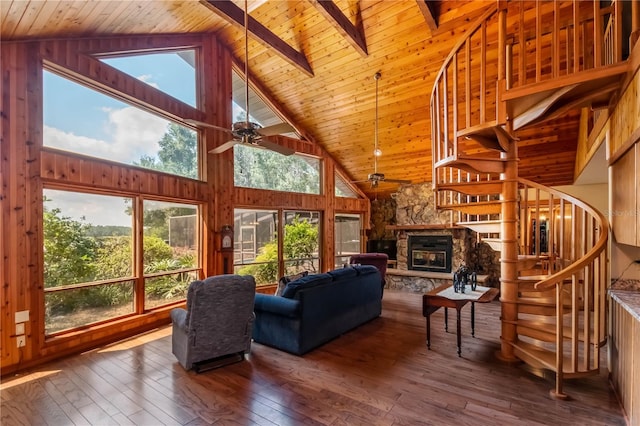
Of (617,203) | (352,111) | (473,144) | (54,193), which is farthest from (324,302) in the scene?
(473,144)

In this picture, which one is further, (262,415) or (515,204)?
(515,204)

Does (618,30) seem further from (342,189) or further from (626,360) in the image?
(342,189)

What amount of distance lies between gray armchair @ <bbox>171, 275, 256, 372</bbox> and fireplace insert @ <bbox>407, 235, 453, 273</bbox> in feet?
17.9

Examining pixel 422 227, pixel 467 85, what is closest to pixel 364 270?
pixel 467 85

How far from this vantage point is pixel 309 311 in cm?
364

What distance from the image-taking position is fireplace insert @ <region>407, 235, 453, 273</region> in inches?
290

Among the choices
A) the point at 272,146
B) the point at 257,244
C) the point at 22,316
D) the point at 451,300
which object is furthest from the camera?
the point at 257,244

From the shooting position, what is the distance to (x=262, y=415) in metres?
2.45

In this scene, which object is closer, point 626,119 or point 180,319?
point 626,119

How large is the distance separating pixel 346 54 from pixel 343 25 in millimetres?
964

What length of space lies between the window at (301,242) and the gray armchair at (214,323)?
148 inches

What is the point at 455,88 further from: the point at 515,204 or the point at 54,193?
the point at 54,193

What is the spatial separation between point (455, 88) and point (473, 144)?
3.77 m

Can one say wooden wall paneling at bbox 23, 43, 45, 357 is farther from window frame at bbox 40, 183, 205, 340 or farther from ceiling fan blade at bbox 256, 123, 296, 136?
ceiling fan blade at bbox 256, 123, 296, 136
